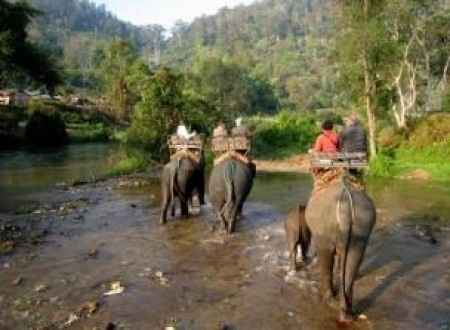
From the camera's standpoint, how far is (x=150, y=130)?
24.1 metres

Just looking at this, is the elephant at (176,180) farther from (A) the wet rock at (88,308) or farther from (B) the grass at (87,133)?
(B) the grass at (87,133)

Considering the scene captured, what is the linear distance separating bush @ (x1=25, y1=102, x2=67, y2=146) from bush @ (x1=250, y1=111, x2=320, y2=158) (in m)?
19.1

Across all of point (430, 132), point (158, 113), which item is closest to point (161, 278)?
point (158, 113)

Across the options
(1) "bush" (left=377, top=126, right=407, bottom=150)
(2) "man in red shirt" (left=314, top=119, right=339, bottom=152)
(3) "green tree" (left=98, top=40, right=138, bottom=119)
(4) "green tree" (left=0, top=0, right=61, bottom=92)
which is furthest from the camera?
(3) "green tree" (left=98, top=40, right=138, bottom=119)

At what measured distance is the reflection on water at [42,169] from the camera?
20.8 metres

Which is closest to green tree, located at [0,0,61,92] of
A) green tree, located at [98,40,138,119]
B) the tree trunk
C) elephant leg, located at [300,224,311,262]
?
green tree, located at [98,40,138,119]

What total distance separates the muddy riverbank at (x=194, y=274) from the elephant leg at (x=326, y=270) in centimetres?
22

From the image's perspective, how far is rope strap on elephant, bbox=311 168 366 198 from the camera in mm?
7820

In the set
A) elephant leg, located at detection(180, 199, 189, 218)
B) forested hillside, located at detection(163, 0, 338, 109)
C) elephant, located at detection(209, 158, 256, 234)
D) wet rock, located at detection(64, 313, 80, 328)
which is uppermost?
forested hillside, located at detection(163, 0, 338, 109)

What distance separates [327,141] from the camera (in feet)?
29.5

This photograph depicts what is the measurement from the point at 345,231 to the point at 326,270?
75 centimetres

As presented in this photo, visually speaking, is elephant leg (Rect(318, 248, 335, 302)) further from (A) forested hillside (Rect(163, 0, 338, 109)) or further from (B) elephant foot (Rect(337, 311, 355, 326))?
(A) forested hillside (Rect(163, 0, 338, 109))

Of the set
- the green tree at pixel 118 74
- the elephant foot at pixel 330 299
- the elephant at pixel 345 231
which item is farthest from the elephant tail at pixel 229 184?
the green tree at pixel 118 74

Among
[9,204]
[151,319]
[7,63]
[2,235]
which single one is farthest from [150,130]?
[7,63]
